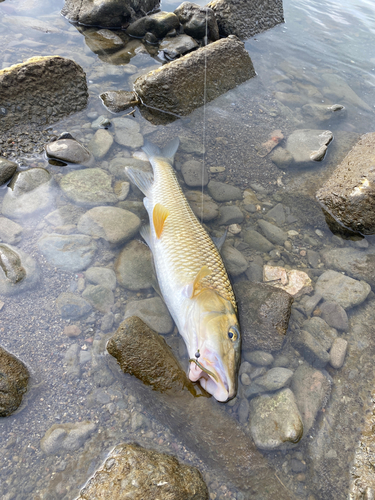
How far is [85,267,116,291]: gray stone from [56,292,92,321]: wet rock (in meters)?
0.24

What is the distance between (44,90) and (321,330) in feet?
16.7

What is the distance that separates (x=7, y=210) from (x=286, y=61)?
22.3ft

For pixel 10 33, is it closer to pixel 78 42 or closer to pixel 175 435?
pixel 78 42

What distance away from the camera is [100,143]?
4.44 meters

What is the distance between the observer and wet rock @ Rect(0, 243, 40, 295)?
9.81 feet

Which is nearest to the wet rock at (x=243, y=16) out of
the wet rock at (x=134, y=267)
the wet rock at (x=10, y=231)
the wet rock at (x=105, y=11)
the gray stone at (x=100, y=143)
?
the wet rock at (x=105, y=11)

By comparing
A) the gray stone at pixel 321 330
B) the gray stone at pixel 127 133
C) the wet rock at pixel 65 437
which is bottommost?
the wet rock at pixel 65 437

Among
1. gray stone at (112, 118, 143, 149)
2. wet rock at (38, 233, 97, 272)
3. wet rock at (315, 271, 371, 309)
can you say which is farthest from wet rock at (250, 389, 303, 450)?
gray stone at (112, 118, 143, 149)

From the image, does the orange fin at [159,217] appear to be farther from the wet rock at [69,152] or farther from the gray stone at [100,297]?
the wet rock at [69,152]

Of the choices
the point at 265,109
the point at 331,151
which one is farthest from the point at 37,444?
the point at 265,109

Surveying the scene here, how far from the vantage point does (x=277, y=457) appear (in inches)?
93.0

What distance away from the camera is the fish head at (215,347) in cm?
241

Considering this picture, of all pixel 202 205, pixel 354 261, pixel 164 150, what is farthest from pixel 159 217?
pixel 354 261

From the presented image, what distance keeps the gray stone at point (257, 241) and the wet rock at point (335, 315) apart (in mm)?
920
